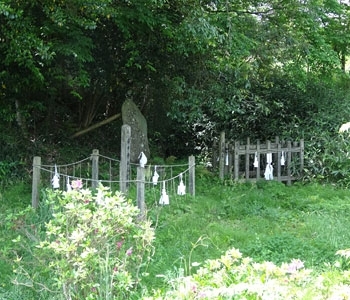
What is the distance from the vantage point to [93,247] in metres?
3.63

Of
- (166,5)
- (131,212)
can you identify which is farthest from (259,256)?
(166,5)

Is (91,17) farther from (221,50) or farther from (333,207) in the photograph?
(333,207)

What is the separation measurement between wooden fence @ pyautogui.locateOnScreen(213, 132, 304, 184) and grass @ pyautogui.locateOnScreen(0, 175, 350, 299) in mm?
426

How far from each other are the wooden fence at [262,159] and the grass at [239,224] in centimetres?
43

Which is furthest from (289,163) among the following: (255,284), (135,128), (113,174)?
(255,284)

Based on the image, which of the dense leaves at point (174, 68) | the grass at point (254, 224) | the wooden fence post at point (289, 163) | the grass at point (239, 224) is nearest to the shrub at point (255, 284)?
the grass at point (239, 224)

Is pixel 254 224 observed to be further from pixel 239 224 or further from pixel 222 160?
pixel 222 160

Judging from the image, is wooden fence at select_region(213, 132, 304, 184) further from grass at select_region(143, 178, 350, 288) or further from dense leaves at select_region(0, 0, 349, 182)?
dense leaves at select_region(0, 0, 349, 182)

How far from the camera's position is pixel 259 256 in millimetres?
4930

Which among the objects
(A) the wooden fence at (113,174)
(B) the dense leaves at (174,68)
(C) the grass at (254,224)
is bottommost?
(C) the grass at (254,224)

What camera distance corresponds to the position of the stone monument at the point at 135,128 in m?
8.96

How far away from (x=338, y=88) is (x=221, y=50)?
421 centimetres

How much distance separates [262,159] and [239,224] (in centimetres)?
383

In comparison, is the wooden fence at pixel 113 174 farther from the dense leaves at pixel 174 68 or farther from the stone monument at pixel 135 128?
the dense leaves at pixel 174 68
